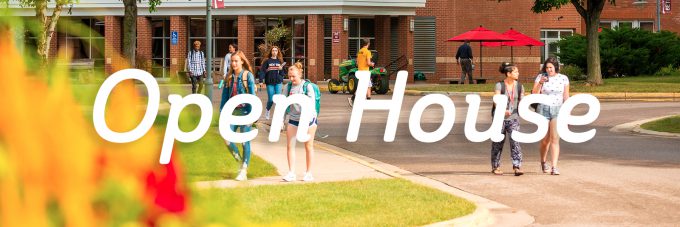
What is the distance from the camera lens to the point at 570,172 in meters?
16.6

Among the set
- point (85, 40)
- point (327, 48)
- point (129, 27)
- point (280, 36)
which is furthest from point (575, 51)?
point (85, 40)

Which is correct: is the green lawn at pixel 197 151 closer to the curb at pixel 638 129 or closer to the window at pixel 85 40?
the window at pixel 85 40

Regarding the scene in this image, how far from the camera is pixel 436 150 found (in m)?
20.3

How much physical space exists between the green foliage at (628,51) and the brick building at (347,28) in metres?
3.50

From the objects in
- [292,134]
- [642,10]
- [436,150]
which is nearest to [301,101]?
[292,134]

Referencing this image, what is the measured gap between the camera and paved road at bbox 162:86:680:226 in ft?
41.0

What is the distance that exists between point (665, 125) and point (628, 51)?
28.7 metres

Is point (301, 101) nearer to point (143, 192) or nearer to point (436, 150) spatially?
point (436, 150)

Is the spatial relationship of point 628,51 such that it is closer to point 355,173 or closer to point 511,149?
point 511,149

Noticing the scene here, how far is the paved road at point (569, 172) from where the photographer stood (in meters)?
12.5

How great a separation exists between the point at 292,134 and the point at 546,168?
11.7ft

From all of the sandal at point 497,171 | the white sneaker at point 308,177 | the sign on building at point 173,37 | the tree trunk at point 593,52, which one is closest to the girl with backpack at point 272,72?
the sandal at point 497,171

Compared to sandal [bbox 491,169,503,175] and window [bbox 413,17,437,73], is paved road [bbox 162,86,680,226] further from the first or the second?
window [bbox 413,17,437,73]

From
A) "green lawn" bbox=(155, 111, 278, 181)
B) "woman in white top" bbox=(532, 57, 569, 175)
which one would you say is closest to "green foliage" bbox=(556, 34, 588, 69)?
"woman in white top" bbox=(532, 57, 569, 175)
